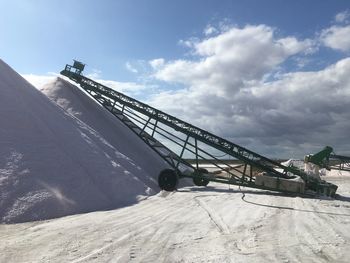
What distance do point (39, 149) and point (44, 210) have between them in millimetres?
4021

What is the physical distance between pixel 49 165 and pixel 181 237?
7.36 metres

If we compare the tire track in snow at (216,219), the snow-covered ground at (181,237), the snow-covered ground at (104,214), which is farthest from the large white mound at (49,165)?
the tire track in snow at (216,219)

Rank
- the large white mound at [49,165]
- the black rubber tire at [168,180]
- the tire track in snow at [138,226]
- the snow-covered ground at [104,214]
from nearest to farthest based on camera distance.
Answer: the tire track in snow at [138,226], the snow-covered ground at [104,214], the large white mound at [49,165], the black rubber tire at [168,180]

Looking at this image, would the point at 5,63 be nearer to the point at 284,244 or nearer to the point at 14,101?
the point at 14,101

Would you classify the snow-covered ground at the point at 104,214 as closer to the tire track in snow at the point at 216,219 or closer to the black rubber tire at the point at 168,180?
the tire track in snow at the point at 216,219

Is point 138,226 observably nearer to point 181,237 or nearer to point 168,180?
point 181,237

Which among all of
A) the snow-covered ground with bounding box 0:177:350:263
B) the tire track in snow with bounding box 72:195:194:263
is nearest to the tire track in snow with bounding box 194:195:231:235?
the snow-covered ground with bounding box 0:177:350:263

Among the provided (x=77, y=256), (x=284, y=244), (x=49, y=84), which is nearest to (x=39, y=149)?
(x=77, y=256)

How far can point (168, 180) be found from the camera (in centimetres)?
2345

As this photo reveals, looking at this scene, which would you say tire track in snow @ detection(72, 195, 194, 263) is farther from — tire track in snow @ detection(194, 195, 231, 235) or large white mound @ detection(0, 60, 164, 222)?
large white mound @ detection(0, 60, 164, 222)

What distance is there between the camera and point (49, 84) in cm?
3003

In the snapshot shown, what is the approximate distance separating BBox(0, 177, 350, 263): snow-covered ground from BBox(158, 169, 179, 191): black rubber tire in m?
8.23

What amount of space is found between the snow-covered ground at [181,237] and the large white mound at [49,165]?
1.03 m

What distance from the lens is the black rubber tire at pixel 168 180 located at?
2331cm
